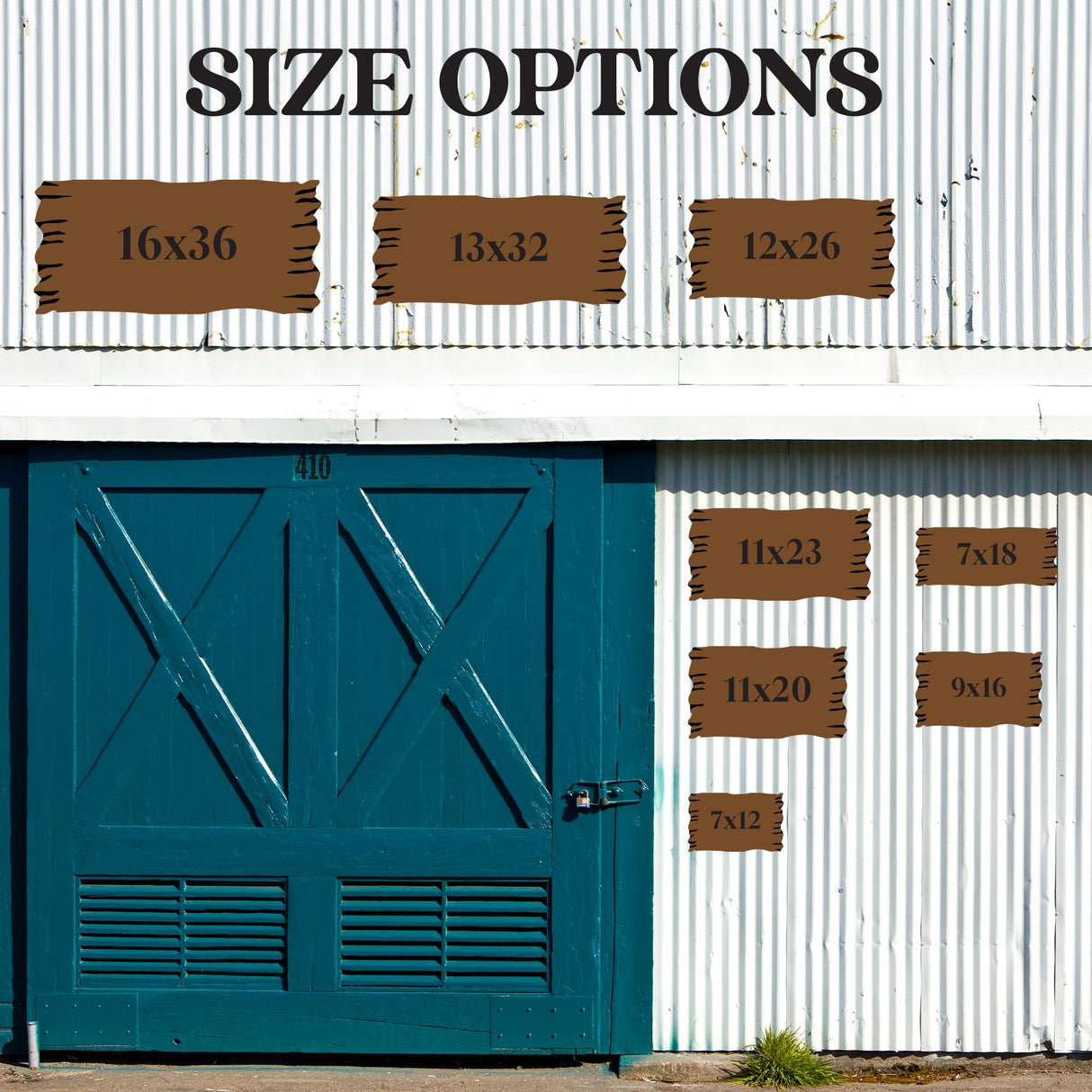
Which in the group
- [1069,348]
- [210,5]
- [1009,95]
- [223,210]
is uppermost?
[210,5]

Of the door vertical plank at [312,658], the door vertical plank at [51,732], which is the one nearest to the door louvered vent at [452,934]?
the door vertical plank at [312,658]

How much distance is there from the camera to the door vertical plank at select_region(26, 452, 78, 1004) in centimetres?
607

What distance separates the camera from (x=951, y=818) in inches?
243

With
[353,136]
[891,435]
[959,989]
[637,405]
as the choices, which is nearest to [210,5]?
[353,136]

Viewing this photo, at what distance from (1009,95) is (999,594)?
230 cm

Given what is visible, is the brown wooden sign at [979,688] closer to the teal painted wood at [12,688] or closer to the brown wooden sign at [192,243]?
the brown wooden sign at [192,243]

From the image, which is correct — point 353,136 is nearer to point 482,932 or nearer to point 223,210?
point 223,210

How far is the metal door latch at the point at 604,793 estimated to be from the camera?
19.9 ft

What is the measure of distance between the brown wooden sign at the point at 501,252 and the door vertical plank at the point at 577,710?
80 cm

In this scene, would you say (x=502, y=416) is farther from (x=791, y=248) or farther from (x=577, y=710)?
(x=791, y=248)

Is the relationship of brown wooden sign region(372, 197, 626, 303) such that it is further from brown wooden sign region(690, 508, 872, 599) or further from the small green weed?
the small green weed

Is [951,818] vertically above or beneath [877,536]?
beneath

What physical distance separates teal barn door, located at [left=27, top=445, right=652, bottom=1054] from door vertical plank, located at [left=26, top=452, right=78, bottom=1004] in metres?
0.01

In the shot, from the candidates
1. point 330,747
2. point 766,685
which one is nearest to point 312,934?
point 330,747
